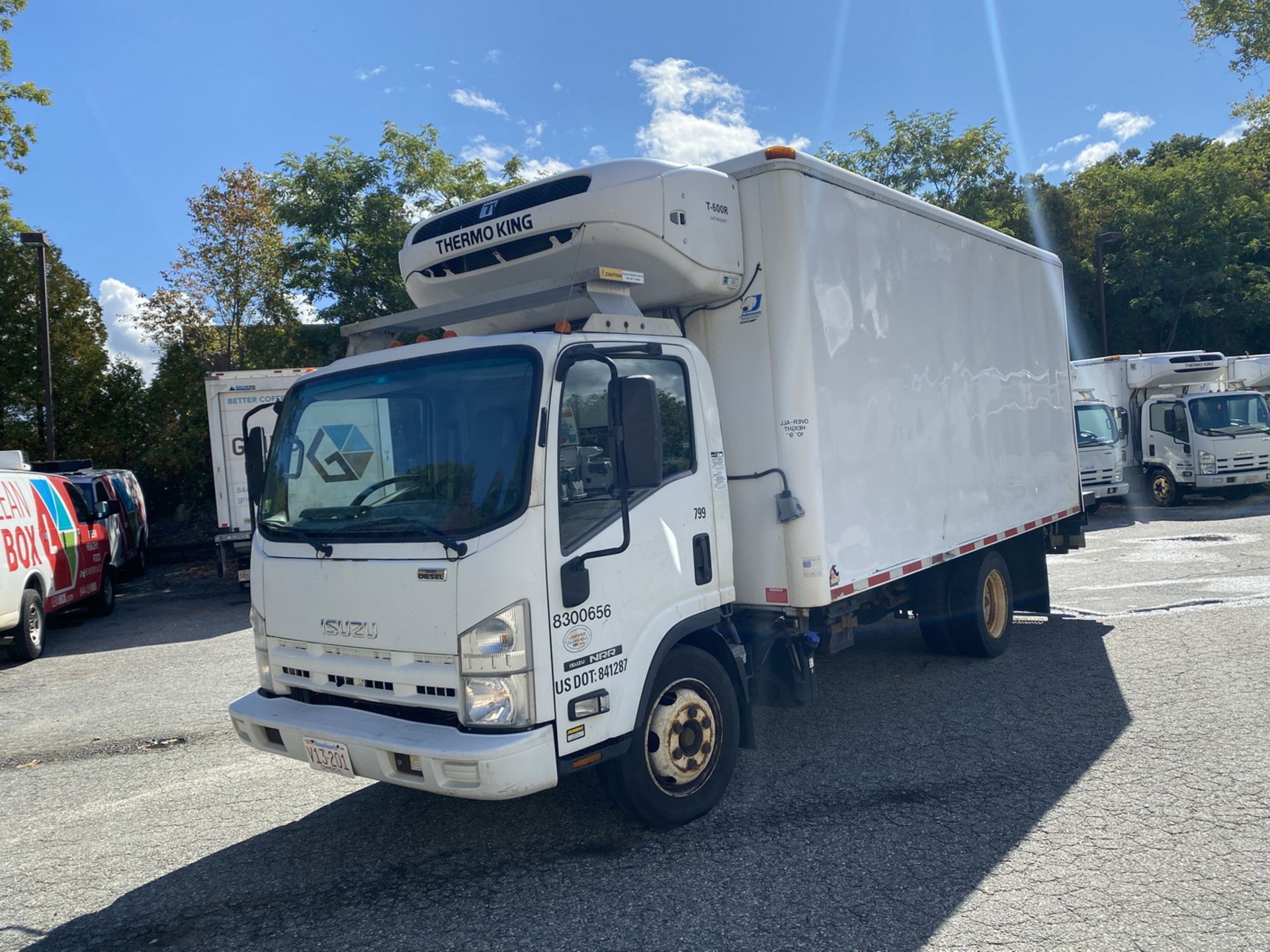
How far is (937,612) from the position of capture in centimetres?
743

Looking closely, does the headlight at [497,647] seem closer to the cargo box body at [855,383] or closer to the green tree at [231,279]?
the cargo box body at [855,383]

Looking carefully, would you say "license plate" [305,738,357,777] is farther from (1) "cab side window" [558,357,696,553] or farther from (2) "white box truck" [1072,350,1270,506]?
(2) "white box truck" [1072,350,1270,506]

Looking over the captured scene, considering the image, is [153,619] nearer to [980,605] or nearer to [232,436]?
[232,436]

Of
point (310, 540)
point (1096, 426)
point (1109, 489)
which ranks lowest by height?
point (1109, 489)

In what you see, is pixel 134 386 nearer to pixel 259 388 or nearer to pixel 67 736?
pixel 259 388

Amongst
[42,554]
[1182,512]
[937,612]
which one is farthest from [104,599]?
[1182,512]

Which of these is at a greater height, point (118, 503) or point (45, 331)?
point (45, 331)

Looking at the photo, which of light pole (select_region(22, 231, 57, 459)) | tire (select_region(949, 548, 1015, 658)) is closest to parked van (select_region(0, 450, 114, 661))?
light pole (select_region(22, 231, 57, 459))

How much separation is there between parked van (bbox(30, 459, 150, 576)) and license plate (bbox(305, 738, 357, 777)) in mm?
11408

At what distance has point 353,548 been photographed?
13.9ft

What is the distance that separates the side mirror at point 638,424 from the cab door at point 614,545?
0.14m

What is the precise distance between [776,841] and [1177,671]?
429 cm

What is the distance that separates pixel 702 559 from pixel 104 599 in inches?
492

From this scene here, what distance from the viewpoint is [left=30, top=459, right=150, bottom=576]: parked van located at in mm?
15641
